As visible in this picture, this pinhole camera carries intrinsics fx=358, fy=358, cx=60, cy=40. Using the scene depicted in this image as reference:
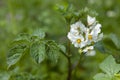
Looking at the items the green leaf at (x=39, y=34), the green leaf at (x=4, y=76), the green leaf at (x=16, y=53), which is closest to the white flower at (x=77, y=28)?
the green leaf at (x=39, y=34)

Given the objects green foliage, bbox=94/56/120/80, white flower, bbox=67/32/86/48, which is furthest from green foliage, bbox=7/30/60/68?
green foliage, bbox=94/56/120/80

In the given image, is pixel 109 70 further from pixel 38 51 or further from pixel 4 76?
pixel 4 76

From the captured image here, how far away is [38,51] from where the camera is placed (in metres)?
1.80

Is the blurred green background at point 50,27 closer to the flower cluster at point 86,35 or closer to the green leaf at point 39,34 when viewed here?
the flower cluster at point 86,35

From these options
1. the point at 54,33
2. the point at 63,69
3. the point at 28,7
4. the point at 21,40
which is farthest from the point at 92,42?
the point at 28,7

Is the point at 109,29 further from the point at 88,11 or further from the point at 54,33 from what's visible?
the point at 88,11

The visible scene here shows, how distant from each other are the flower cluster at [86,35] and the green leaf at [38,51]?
7.5 inches

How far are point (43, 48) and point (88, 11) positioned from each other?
340mm

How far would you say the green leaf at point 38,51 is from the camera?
1772 mm

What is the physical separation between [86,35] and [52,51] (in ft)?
0.74

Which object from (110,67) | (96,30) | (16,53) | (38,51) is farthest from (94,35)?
(16,53)

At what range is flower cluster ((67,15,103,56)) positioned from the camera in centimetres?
191

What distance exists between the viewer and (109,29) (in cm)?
350

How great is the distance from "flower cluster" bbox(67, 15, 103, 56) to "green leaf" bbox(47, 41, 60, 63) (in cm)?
14
